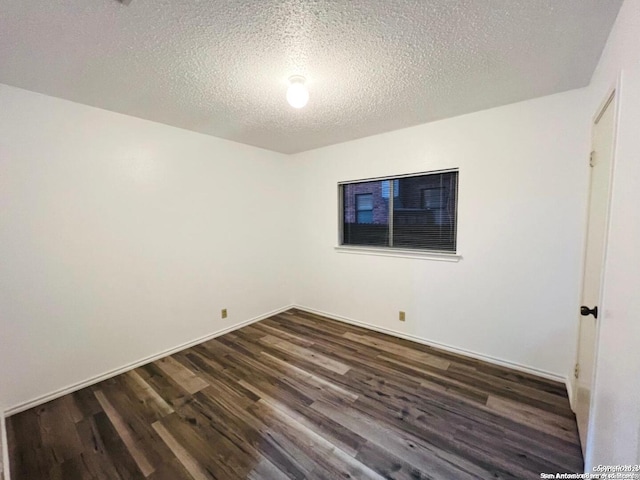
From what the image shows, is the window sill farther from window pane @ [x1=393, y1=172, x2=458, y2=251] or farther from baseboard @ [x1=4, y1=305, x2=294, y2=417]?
baseboard @ [x1=4, y1=305, x2=294, y2=417]

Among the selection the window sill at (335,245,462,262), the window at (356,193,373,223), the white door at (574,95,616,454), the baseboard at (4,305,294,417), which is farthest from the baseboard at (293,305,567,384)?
the baseboard at (4,305,294,417)

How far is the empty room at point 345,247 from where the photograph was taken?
4.26ft

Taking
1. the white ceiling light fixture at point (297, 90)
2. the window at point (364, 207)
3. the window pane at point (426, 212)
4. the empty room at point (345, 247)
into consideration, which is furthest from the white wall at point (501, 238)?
the white ceiling light fixture at point (297, 90)

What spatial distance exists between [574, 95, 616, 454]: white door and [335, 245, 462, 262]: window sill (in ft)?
3.32

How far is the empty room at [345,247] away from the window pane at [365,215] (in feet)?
0.11

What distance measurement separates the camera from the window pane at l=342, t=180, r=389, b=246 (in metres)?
3.28

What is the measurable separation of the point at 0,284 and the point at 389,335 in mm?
3571

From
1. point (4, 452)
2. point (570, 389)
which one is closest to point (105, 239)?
point (4, 452)

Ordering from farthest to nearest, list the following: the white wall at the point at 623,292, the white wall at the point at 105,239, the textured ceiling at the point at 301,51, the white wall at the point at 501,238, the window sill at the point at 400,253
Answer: the window sill at the point at 400,253 → the white wall at the point at 501,238 → the white wall at the point at 105,239 → the textured ceiling at the point at 301,51 → the white wall at the point at 623,292

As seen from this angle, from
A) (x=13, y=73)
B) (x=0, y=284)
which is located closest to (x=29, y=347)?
(x=0, y=284)

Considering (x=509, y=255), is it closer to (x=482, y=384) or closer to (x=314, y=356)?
(x=482, y=384)

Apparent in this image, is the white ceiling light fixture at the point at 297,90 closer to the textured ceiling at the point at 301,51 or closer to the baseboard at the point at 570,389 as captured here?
the textured ceiling at the point at 301,51

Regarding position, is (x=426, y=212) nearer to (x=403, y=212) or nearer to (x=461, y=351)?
(x=403, y=212)

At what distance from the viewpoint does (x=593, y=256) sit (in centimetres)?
161
